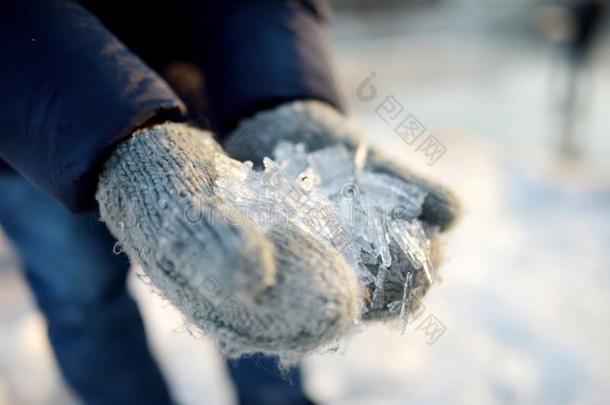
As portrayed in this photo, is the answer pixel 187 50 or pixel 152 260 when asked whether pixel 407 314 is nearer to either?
pixel 152 260

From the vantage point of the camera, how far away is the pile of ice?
0.46 metres

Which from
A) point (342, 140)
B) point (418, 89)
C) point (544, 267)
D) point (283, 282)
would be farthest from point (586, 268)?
point (418, 89)

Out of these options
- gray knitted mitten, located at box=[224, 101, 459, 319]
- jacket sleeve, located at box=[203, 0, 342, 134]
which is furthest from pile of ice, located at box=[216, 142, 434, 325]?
jacket sleeve, located at box=[203, 0, 342, 134]

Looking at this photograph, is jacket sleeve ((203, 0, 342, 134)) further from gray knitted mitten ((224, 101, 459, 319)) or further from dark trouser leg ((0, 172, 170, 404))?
dark trouser leg ((0, 172, 170, 404))

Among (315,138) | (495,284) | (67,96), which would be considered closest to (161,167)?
(67,96)

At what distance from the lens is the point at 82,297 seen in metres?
0.72

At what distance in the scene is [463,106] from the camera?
2277 millimetres

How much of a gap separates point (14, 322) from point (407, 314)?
90 cm

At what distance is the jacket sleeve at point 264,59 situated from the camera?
64 cm

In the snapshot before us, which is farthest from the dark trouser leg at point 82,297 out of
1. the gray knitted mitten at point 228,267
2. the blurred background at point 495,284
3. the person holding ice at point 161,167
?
the gray knitted mitten at point 228,267

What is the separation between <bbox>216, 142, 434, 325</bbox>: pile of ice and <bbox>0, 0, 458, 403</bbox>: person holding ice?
0.09 ft

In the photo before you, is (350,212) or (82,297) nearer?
(350,212)

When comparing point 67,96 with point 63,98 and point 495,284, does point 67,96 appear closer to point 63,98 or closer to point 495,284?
point 63,98

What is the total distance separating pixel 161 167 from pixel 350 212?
162mm
